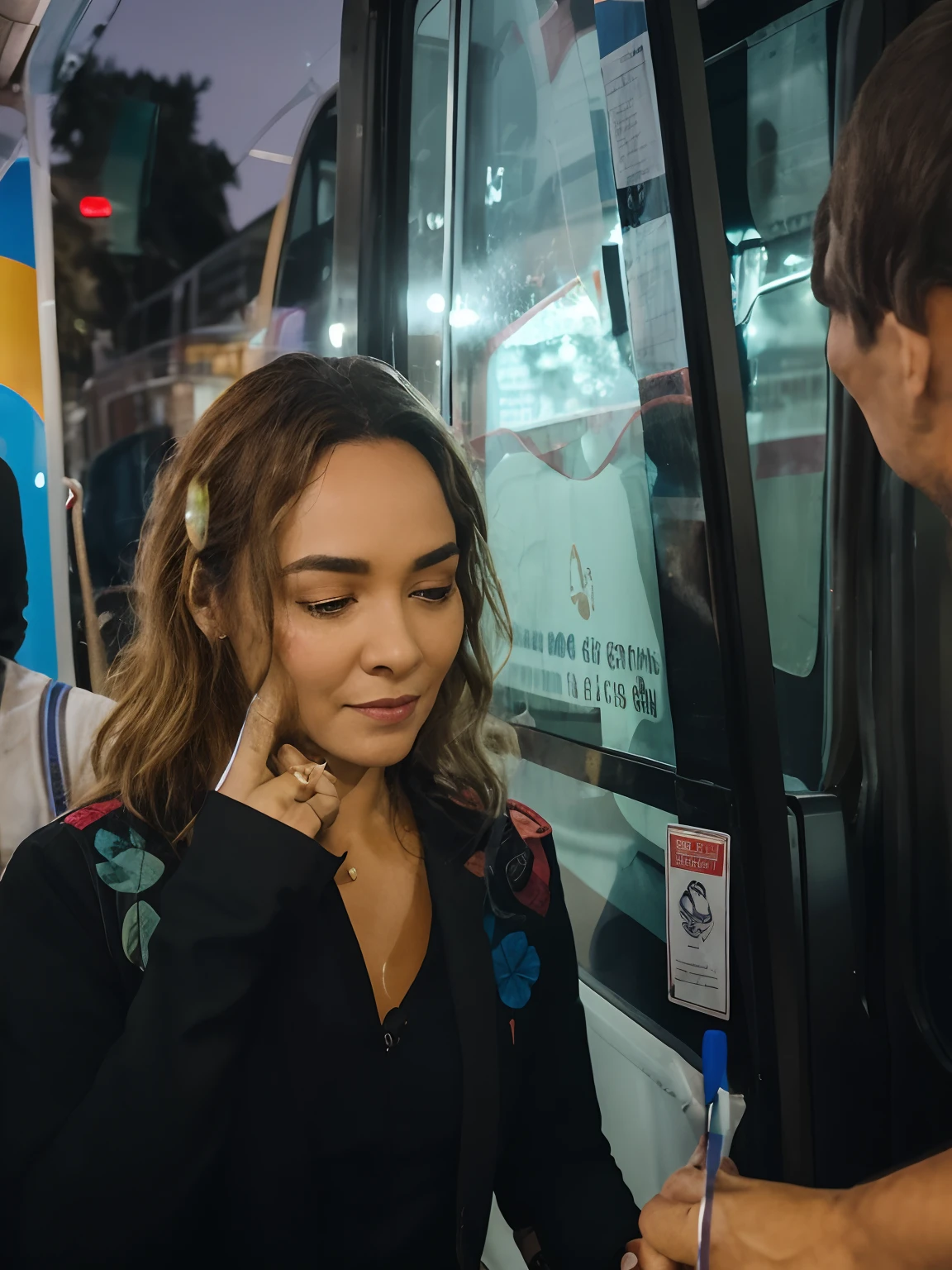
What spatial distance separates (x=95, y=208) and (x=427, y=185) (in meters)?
0.53

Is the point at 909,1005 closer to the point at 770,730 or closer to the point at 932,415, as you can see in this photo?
the point at 770,730

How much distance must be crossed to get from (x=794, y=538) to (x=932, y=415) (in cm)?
49

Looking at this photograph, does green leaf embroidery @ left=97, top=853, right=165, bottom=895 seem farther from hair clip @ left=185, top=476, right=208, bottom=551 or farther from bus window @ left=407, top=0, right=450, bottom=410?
bus window @ left=407, top=0, right=450, bottom=410

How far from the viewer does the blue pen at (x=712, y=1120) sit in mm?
848

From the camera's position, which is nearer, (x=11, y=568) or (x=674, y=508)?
(x=11, y=568)

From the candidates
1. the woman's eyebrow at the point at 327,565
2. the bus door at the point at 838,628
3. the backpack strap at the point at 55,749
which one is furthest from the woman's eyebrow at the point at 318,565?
the bus door at the point at 838,628

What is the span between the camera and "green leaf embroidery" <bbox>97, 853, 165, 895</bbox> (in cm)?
78

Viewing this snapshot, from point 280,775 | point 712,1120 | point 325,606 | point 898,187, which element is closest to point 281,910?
point 280,775

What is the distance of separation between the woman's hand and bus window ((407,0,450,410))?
1.83 ft

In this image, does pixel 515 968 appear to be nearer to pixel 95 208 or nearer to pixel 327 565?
pixel 327 565

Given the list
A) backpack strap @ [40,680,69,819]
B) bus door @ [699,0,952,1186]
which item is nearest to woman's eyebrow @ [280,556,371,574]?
backpack strap @ [40,680,69,819]

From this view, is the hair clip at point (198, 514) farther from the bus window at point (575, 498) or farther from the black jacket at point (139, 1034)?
the bus window at point (575, 498)

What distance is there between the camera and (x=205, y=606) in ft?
2.67

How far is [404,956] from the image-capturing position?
2.95ft
